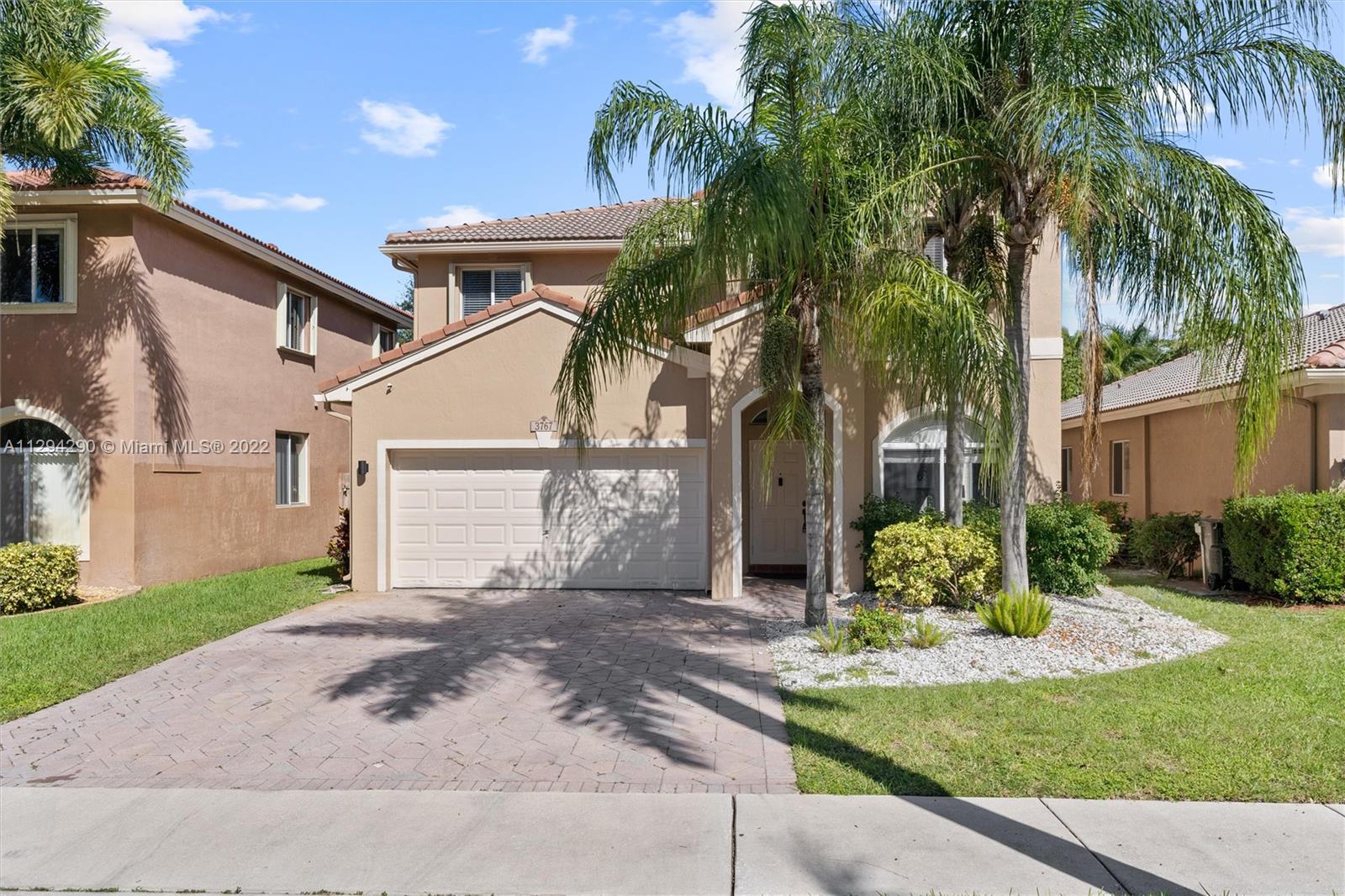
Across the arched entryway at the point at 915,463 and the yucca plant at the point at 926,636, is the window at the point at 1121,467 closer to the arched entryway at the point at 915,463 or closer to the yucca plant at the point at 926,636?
the arched entryway at the point at 915,463

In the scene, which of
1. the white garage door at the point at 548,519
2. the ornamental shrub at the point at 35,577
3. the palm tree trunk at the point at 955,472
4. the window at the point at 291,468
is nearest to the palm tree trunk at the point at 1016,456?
the palm tree trunk at the point at 955,472

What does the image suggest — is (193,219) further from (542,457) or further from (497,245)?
(542,457)

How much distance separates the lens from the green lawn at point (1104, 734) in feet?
17.2

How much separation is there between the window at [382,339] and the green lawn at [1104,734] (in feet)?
56.3

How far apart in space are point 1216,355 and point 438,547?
10617mm

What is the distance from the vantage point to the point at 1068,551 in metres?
10.9

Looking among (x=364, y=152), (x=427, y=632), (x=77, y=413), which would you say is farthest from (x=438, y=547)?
(x=364, y=152)

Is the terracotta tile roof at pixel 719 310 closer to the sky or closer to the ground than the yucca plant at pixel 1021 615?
closer to the sky

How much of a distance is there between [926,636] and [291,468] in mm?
14235

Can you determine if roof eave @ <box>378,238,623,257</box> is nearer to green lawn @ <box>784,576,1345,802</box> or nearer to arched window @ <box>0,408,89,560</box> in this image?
arched window @ <box>0,408,89,560</box>

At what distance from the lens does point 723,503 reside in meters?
12.1

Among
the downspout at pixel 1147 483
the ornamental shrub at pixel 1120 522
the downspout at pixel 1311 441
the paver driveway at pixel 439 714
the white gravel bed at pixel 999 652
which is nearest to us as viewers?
the paver driveway at pixel 439 714

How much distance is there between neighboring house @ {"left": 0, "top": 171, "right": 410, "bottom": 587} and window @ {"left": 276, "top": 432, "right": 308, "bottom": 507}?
5.74 feet

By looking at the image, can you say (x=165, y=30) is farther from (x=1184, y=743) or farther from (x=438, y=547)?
(x=1184, y=743)
